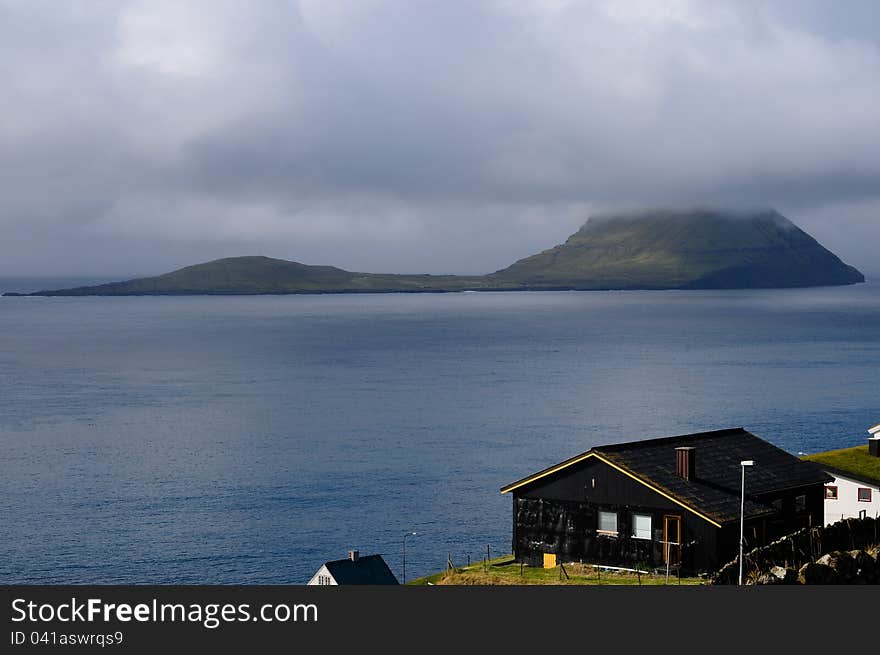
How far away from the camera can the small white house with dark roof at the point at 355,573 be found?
50.6 metres

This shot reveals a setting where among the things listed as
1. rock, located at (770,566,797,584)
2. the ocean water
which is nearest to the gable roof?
the ocean water

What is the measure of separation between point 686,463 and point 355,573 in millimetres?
16493

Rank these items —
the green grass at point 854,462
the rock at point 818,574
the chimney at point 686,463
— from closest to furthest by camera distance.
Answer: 1. the rock at point 818,574
2. the chimney at point 686,463
3. the green grass at point 854,462

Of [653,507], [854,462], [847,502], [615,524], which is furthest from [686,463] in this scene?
[854,462]

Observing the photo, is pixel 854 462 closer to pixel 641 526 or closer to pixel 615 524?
pixel 641 526

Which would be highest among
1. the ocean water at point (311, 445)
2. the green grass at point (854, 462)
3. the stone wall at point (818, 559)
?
the stone wall at point (818, 559)

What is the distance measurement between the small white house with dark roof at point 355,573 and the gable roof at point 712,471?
7828mm

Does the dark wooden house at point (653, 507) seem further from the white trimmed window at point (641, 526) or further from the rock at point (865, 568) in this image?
the rock at point (865, 568)

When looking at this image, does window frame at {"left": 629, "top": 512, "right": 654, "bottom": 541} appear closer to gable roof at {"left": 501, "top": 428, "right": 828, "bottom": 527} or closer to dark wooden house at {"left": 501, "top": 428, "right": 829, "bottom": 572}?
dark wooden house at {"left": 501, "top": 428, "right": 829, "bottom": 572}

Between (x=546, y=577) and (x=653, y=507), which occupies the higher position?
(x=653, y=507)

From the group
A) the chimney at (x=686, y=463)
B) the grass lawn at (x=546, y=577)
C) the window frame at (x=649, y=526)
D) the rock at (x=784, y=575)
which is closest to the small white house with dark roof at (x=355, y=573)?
the grass lawn at (x=546, y=577)

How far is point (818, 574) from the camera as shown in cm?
2956

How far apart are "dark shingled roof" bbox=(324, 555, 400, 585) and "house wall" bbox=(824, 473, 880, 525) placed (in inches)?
902

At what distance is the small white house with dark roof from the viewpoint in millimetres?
50625
